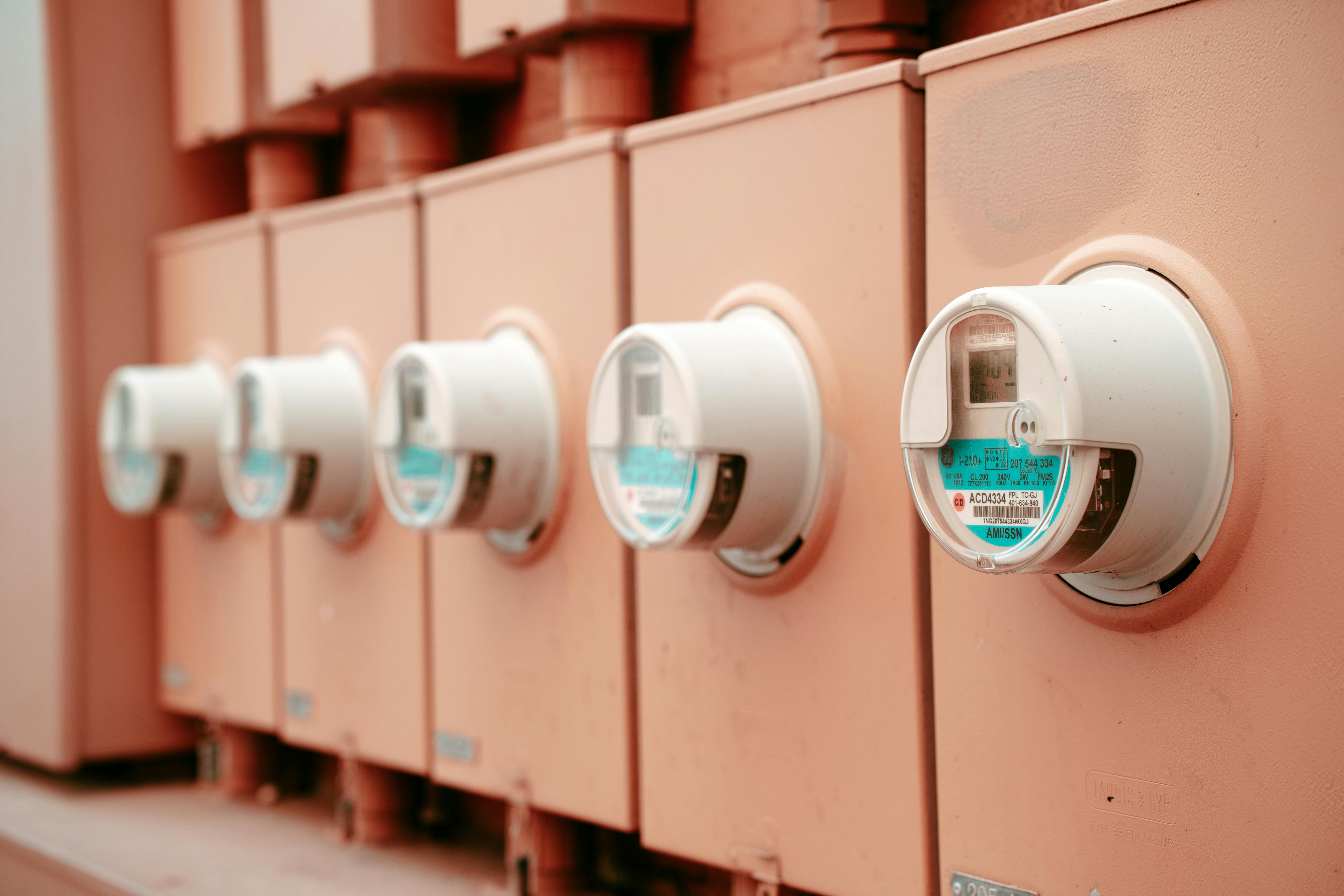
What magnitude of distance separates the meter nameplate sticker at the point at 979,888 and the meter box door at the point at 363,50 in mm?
1458

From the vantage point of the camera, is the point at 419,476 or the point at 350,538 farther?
the point at 350,538

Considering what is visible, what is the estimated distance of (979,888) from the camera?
1267 millimetres

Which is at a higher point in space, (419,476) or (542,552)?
(419,476)

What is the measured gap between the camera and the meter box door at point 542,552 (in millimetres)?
1705

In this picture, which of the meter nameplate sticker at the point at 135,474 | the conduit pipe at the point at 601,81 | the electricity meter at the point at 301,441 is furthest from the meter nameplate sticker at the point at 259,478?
the conduit pipe at the point at 601,81

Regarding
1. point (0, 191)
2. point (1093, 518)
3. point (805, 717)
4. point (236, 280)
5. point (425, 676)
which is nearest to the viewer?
point (1093, 518)

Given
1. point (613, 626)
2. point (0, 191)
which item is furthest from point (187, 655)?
point (613, 626)

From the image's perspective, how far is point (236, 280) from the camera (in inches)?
98.0

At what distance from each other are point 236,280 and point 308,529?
→ 0.57 metres

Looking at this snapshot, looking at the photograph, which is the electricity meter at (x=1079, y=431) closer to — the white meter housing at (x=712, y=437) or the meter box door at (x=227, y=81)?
the white meter housing at (x=712, y=437)

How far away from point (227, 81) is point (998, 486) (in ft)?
6.75

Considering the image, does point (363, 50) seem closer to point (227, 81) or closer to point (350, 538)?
point (227, 81)

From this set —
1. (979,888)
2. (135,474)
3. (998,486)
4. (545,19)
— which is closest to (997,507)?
(998,486)

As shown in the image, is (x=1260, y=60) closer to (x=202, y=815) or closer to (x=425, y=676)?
(x=425, y=676)
